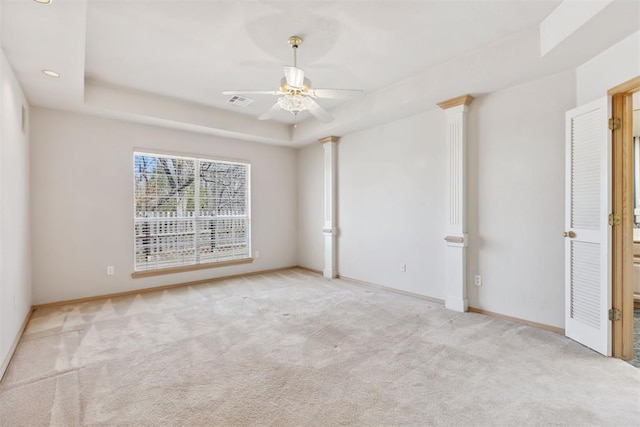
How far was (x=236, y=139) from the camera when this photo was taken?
5.78 metres

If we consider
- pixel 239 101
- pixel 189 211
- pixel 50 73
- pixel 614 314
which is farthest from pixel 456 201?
pixel 50 73

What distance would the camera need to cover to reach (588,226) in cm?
276

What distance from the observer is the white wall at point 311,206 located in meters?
6.15

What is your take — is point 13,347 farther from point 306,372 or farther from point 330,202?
point 330,202

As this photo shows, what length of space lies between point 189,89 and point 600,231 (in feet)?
15.6

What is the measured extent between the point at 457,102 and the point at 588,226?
6.24ft

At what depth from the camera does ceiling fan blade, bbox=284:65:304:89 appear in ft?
8.45

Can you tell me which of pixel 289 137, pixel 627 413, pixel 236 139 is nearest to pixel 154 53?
pixel 236 139

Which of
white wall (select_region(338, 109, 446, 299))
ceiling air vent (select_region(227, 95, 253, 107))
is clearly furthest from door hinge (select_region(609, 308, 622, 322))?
ceiling air vent (select_region(227, 95, 253, 107))

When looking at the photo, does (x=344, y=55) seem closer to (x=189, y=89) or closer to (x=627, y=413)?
(x=189, y=89)

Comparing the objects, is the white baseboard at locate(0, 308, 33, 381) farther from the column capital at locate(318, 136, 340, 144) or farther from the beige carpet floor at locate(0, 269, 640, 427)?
the column capital at locate(318, 136, 340, 144)

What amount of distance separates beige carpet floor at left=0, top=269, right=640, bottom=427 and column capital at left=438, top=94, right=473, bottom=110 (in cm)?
252

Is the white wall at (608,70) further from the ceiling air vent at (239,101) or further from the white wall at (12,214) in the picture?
the white wall at (12,214)

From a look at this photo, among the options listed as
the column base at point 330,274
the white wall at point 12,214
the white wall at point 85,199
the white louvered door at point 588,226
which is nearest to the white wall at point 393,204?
the column base at point 330,274
